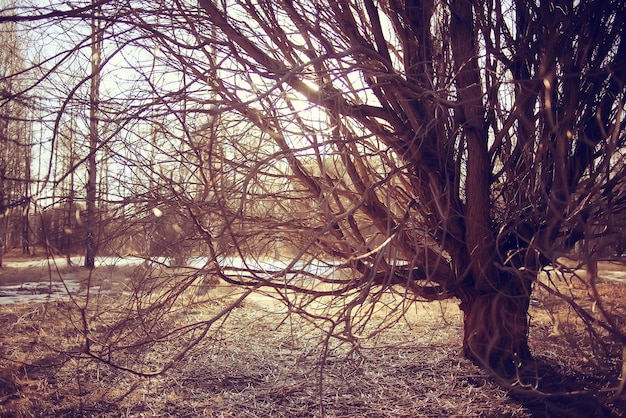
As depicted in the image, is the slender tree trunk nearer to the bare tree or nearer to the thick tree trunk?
the bare tree

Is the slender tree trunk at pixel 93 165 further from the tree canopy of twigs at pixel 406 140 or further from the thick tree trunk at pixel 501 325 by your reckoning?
the thick tree trunk at pixel 501 325

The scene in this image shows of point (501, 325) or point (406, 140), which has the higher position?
point (406, 140)

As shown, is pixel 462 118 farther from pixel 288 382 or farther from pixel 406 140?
pixel 288 382

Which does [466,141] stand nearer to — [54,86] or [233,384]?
[233,384]

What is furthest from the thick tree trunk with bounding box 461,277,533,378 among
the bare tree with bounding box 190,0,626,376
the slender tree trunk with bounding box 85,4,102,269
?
the slender tree trunk with bounding box 85,4,102,269

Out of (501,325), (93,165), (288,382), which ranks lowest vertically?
(288,382)

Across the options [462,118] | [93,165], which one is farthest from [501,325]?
[93,165]

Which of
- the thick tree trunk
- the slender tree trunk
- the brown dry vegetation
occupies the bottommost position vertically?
the brown dry vegetation

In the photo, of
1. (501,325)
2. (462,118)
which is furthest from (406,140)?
(501,325)

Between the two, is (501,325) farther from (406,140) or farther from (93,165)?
(93,165)

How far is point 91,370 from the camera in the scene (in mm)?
4305

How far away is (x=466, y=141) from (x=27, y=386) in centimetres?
399

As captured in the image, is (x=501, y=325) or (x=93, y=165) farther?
(x=501, y=325)

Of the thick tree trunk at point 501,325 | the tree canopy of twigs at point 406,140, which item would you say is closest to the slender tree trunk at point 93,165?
the tree canopy of twigs at point 406,140
